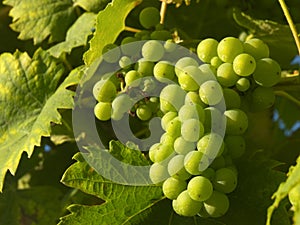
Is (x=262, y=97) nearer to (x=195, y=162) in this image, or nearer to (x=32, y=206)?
(x=195, y=162)

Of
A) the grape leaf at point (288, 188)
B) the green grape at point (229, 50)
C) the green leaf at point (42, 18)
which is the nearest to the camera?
the grape leaf at point (288, 188)

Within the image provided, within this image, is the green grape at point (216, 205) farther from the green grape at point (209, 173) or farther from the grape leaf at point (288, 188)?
the grape leaf at point (288, 188)

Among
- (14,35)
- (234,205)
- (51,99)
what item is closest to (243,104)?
(234,205)

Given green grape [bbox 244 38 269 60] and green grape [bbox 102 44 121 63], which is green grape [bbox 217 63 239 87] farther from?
green grape [bbox 102 44 121 63]

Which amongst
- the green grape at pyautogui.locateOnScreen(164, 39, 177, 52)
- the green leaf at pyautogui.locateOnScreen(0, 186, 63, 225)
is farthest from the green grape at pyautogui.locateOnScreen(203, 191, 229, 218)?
the green leaf at pyautogui.locateOnScreen(0, 186, 63, 225)

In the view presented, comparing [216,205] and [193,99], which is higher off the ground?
[193,99]

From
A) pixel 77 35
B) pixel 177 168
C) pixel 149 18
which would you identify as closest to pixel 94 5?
pixel 77 35

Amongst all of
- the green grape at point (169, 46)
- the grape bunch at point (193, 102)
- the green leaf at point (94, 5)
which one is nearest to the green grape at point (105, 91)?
the grape bunch at point (193, 102)
